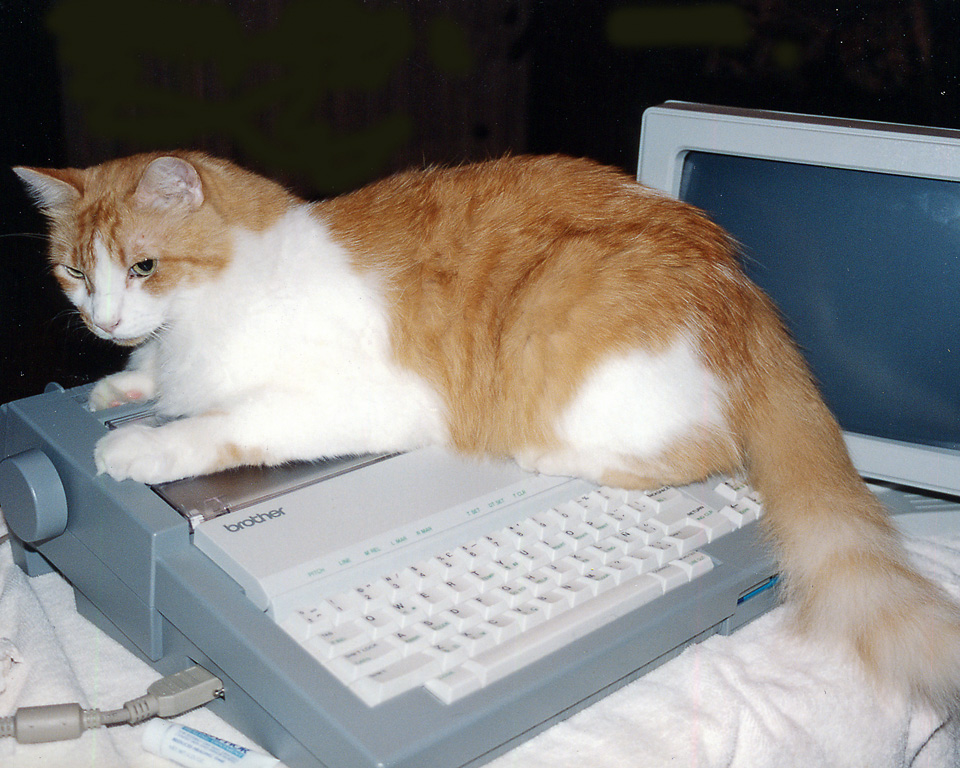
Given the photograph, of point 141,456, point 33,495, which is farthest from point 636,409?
point 33,495

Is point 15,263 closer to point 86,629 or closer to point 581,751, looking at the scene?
point 86,629

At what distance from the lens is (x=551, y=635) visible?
81cm

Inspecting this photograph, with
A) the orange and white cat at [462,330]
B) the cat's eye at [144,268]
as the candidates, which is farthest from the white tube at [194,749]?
the cat's eye at [144,268]

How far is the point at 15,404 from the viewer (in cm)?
106

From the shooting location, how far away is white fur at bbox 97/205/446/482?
111 cm

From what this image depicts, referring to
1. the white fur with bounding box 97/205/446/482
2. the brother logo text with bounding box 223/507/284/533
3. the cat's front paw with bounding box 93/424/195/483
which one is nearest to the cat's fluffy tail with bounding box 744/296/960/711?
the white fur with bounding box 97/205/446/482

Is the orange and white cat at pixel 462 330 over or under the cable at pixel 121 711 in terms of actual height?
over

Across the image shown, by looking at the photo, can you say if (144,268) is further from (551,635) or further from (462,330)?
(551,635)

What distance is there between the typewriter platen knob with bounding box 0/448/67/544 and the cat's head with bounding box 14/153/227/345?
0.72 ft

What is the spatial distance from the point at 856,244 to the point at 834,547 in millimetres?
433

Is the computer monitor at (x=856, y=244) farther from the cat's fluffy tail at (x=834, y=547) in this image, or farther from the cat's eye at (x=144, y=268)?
the cat's eye at (x=144, y=268)

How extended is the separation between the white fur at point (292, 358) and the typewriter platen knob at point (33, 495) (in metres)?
0.18

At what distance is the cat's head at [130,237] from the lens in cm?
109

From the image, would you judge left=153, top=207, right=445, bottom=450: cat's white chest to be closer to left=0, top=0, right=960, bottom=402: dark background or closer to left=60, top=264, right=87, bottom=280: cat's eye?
left=60, top=264, right=87, bottom=280: cat's eye
